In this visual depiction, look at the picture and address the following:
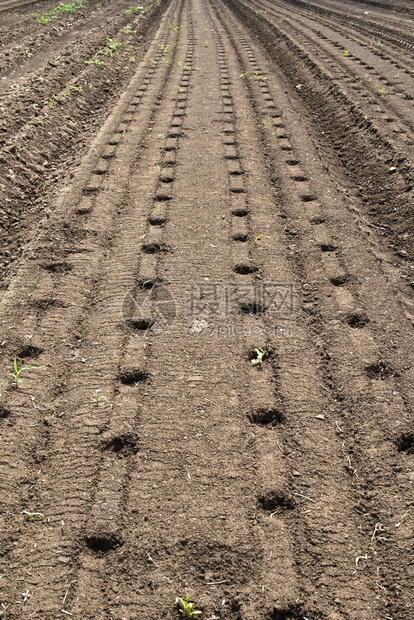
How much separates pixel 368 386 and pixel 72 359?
5.98ft

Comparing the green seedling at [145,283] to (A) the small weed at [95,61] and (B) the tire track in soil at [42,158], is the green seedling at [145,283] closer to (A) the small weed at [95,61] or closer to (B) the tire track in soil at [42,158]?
(B) the tire track in soil at [42,158]

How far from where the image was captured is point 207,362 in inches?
106

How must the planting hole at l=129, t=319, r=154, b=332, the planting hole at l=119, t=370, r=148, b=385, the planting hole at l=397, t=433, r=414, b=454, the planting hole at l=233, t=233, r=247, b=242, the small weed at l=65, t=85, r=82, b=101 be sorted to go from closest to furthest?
the planting hole at l=397, t=433, r=414, b=454
the planting hole at l=119, t=370, r=148, b=385
the planting hole at l=129, t=319, r=154, b=332
the planting hole at l=233, t=233, r=247, b=242
the small weed at l=65, t=85, r=82, b=101

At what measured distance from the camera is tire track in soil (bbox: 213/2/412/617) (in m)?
1.98

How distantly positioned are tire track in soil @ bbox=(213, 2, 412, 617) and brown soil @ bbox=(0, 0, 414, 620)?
11 millimetres

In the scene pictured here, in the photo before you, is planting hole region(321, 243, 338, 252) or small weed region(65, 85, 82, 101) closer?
planting hole region(321, 243, 338, 252)

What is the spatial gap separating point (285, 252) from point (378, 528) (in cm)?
223

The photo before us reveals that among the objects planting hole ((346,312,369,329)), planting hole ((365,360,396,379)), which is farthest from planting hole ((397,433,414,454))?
planting hole ((346,312,369,329))

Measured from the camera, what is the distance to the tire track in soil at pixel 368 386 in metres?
1.98

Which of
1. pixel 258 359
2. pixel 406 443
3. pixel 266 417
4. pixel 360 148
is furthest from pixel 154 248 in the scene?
pixel 360 148

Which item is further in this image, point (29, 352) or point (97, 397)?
point (29, 352)

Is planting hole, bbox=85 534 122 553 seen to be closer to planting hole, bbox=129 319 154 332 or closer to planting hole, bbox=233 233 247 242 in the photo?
planting hole, bbox=129 319 154 332

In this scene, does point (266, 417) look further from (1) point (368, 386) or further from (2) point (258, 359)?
(1) point (368, 386)

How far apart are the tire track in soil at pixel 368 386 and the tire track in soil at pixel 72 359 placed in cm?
132
